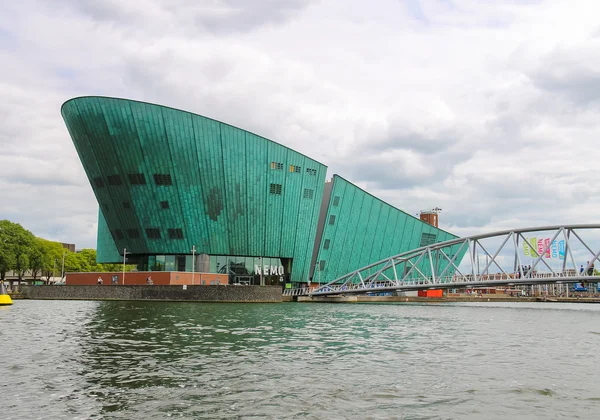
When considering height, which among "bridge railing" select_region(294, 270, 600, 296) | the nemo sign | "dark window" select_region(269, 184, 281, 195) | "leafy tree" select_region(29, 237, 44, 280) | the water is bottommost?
the water

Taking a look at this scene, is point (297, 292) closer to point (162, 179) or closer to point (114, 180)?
point (162, 179)

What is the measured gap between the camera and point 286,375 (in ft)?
56.0

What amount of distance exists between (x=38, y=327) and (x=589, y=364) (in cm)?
2633

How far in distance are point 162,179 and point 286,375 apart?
193ft

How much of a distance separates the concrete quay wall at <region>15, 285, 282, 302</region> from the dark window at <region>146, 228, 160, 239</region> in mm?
11146

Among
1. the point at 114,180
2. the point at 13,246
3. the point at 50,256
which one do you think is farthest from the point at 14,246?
the point at 114,180

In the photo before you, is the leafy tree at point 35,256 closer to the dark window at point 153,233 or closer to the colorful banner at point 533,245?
the dark window at point 153,233

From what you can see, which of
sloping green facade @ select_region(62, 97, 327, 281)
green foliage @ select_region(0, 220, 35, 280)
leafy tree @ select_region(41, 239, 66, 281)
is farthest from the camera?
leafy tree @ select_region(41, 239, 66, 281)

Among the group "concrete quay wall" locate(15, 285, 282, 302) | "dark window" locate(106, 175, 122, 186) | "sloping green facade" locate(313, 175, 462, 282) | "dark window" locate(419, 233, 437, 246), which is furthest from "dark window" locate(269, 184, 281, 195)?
"dark window" locate(419, 233, 437, 246)

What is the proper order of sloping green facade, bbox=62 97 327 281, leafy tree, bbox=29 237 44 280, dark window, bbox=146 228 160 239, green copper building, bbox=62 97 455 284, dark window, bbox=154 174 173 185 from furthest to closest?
leafy tree, bbox=29 237 44 280
dark window, bbox=146 228 160 239
dark window, bbox=154 174 173 185
green copper building, bbox=62 97 455 284
sloping green facade, bbox=62 97 327 281

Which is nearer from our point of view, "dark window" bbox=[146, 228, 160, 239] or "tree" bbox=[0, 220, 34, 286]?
"dark window" bbox=[146, 228, 160, 239]

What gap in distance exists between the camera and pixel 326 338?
92.2 ft

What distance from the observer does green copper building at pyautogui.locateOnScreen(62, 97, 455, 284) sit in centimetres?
7150

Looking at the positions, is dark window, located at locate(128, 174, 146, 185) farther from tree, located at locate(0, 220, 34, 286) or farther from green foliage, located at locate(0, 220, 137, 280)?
tree, located at locate(0, 220, 34, 286)
